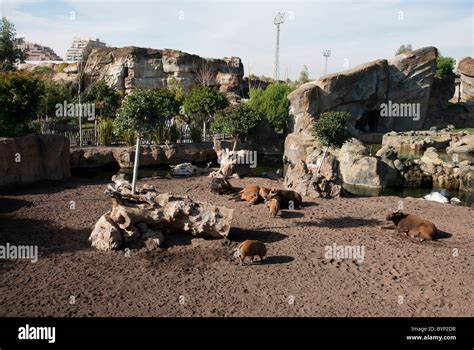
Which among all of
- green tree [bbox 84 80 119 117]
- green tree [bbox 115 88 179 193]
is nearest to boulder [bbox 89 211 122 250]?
green tree [bbox 115 88 179 193]

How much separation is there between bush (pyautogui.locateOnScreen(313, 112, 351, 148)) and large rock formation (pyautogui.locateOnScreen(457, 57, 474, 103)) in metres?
49.8

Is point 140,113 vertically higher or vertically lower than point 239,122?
lower

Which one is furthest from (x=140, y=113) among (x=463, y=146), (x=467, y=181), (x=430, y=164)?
(x=463, y=146)

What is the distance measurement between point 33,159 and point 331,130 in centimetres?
1060

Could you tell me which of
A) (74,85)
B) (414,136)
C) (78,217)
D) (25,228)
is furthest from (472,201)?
(74,85)

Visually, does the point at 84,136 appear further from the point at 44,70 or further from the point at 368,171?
the point at 44,70

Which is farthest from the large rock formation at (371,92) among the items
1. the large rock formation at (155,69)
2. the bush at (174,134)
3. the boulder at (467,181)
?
the large rock formation at (155,69)

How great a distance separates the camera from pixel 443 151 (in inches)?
1439

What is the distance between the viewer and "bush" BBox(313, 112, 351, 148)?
49.5ft

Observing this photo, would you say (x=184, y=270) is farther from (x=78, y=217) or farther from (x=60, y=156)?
(x=60, y=156)

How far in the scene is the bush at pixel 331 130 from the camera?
15094mm
